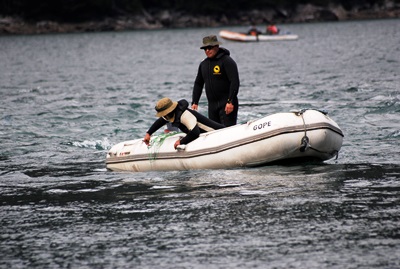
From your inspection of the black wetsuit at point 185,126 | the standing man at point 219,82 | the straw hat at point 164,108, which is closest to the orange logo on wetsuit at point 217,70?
the standing man at point 219,82

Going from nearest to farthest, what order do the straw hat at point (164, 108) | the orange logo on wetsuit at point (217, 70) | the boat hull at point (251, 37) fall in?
1. the straw hat at point (164, 108)
2. the orange logo on wetsuit at point (217, 70)
3. the boat hull at point (251, 37)

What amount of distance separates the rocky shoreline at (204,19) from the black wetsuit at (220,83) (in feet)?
363

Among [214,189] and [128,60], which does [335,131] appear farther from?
[128,60]

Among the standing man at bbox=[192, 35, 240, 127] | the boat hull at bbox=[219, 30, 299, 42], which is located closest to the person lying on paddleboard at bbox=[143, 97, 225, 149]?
the standing man at bbox=[192, 35, 240, 127]

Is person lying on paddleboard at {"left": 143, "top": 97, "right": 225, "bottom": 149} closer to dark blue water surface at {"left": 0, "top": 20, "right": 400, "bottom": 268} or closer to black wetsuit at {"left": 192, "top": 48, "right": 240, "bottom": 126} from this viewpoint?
dark blue water surface at {"left": 0, "top": 20, "right": 400, "bottom": 268}

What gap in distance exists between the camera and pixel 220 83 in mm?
13875

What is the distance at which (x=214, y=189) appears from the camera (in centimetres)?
1122

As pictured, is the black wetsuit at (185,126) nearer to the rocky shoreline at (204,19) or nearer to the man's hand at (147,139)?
the man's hand at (147,139)

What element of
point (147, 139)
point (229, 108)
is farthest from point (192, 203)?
point (229, 108)

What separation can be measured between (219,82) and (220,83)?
0.02 meters

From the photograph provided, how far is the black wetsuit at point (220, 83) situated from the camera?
13.6 m

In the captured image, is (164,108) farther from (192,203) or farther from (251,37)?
(251,37)

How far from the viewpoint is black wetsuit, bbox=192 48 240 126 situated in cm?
1363

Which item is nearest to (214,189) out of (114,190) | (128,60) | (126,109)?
(114,190)
